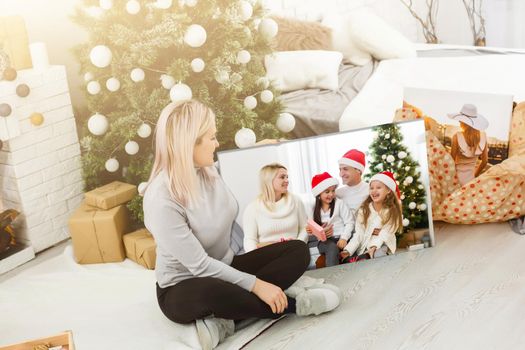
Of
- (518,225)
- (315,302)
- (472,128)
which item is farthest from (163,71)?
(518,225)

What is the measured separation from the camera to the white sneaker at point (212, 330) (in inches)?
74.8

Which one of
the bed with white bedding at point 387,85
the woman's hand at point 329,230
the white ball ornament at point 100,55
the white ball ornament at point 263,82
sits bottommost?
the woman's hand at point 329,230

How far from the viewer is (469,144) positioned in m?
2.57

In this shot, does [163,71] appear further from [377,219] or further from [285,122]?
[377,219]

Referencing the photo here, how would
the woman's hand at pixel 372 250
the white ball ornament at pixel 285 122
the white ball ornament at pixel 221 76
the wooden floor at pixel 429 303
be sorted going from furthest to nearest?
the white ball ornament at pixel 285 122
the white ball ornament at pixel 221 76
the woman's hand at pixel 372 250
the wooden floor at pixel 429 303

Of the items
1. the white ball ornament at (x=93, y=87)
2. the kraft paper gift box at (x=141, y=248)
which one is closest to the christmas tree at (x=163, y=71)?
the white ball ornament at (x=93, y=87)

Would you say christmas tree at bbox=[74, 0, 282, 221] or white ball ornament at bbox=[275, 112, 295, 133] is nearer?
christmas tree at bbox=[74, 0, 282, 221]

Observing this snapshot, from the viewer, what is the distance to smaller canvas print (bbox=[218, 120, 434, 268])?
7.27ft

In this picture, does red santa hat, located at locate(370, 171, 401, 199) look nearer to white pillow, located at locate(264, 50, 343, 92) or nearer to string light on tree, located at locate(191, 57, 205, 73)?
string light on tree, located at locate(191, 57, 205, 73)

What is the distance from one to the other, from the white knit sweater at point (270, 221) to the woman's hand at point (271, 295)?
0.84 feet

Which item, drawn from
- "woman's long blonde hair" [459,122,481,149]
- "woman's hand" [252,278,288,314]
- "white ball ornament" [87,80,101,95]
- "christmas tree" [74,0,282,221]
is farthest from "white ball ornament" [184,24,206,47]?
"woman's long blonde hair" [459,122,481,149]

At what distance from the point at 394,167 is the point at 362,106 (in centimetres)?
68

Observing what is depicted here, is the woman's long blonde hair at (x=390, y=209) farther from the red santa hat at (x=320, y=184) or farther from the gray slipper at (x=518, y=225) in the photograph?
the gray slipper at (x=518, y=225)

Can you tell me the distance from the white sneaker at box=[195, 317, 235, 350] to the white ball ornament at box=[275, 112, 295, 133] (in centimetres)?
108
